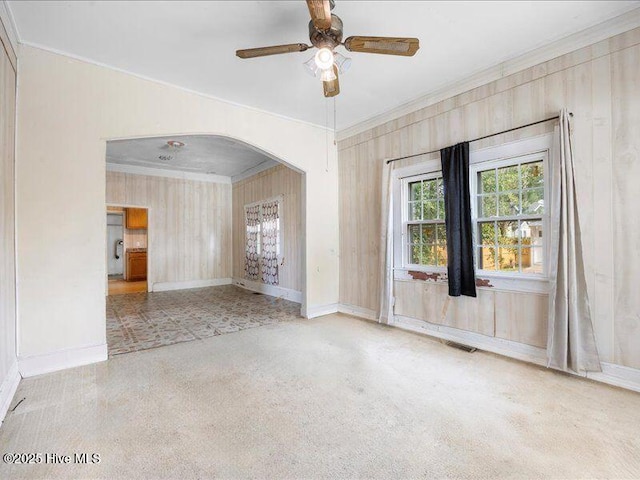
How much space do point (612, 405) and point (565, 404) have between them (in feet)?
1.10

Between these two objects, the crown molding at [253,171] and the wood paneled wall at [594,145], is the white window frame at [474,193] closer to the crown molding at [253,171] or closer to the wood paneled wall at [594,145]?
the wood paneled wall at [594,145]

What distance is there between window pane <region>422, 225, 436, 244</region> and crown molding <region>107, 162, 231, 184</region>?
628 centimetres

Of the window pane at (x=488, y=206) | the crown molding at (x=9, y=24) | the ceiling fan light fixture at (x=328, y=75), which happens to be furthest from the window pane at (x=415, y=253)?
the crown molding at (x=9, y=24)

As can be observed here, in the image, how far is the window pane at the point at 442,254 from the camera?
154 inches

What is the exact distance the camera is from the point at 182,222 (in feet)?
26.3

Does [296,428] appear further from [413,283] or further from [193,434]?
[413,283]

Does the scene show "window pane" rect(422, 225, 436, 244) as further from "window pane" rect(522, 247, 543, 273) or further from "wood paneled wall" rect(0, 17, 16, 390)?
"wood paneled wall" rect(0, 17, 16, 390)

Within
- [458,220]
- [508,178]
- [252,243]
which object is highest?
[508,178]

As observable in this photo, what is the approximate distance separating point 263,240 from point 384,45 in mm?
5640

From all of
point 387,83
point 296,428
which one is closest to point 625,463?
point 296,428

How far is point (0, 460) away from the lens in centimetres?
177

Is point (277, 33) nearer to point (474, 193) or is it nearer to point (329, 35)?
point (329, 35)

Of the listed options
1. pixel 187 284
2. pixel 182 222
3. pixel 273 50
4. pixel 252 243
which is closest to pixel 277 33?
pixel 273 50

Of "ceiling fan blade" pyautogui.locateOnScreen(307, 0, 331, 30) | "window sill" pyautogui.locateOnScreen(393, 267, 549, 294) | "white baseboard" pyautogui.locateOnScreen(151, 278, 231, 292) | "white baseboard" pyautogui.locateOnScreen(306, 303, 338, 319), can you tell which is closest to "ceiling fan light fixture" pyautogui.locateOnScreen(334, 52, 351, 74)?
"ceiling fan blade" pyautogui.locateOnScreen(307, 0, 331, 30)
